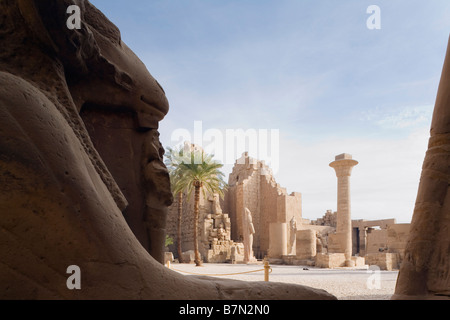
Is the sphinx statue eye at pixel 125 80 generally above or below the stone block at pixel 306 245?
A: above

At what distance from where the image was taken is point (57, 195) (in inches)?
66.1

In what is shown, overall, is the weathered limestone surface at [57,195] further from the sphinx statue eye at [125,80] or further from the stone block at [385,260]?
the stone block at [385,260]

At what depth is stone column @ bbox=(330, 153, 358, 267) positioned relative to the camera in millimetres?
20516

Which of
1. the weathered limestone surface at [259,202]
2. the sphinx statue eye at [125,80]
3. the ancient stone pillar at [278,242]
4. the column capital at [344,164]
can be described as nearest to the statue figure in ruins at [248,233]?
the ancient stone pillar at [278,242]

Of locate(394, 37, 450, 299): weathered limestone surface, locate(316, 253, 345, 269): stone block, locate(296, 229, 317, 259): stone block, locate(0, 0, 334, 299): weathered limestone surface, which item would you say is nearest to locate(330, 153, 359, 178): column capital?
locate(296, 229, 317, 259): stone block

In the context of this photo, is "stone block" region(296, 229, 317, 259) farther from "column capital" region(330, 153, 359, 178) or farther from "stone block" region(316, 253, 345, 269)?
"column capital" region(330, 153, 359, 178)

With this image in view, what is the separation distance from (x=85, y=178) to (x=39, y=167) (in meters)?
0.20

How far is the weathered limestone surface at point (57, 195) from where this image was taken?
1619 millimetres

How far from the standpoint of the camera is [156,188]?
280 cm

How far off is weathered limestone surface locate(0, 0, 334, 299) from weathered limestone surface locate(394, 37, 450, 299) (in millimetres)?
2372

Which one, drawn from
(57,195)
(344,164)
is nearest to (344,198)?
(344,164)

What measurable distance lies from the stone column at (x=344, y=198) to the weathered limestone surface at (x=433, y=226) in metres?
16.7
